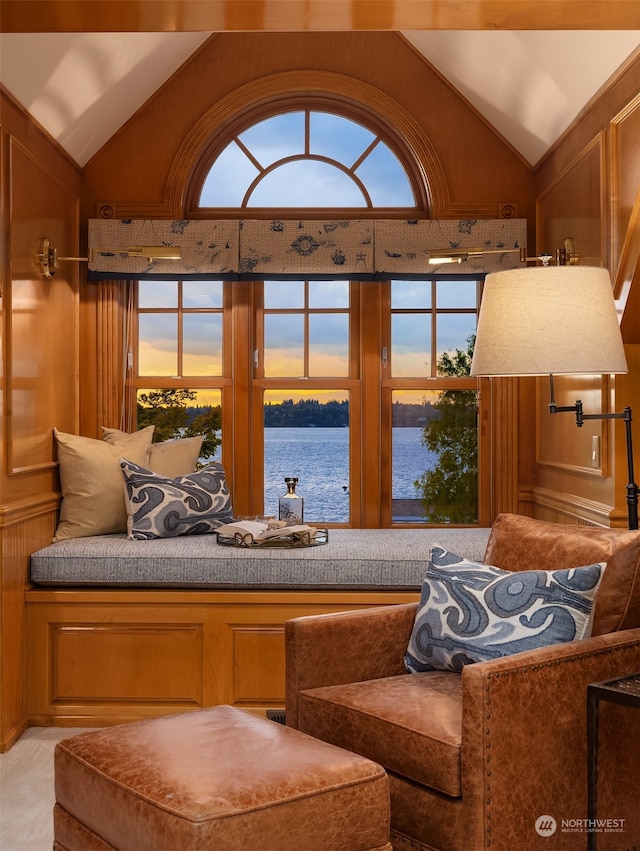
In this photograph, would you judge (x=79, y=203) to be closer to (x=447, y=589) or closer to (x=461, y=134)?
(x=461, y=134)

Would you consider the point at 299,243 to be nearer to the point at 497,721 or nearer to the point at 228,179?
the point at 228,179

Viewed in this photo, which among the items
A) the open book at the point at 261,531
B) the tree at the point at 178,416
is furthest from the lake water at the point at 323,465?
the open book at the point at 261,531

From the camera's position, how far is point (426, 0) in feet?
8.43

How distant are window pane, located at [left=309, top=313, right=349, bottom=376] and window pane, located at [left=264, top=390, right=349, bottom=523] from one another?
12 centimetres

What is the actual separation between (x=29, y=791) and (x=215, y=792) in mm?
1414

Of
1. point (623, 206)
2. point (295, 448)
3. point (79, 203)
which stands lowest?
point (295, 448)

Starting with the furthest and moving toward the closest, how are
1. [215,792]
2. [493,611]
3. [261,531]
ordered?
[261,531] < [493,611] < [215,792]

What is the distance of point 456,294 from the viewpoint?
4.43 m

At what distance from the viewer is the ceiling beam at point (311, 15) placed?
2572 mm

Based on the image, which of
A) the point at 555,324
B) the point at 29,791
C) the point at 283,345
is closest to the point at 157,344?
the point at 283,345

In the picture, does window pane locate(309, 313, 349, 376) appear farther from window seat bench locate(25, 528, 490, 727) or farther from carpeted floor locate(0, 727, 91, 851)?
carpeted floor locate(0, 727, 91, 851)

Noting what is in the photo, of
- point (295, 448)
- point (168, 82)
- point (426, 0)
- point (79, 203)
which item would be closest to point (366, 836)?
point (426, 0)

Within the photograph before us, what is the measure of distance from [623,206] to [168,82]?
2.27 m

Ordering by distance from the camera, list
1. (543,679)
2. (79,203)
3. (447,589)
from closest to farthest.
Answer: (543,679) < (447,589) < (79,203)
